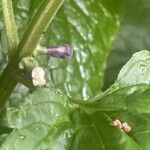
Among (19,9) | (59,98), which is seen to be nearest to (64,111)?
(59,98)

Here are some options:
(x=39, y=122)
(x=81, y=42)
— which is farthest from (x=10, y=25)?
(x=81, y=42)

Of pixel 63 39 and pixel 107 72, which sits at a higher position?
pixel 63 39

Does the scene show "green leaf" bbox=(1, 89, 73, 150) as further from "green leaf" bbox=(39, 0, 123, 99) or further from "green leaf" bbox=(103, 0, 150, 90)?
"green leaf" bbox=(103, 0, 150, 90)

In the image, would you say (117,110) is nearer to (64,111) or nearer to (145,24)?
(64,111)

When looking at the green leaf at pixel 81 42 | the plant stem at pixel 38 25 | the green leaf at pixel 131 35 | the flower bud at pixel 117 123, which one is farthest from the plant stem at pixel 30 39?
→ the green leaf at pixel 131 35

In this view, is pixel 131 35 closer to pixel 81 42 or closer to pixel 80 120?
pixel 81 42

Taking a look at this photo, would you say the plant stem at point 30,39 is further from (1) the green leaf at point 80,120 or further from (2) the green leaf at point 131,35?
(2) the green leaf at point 131,35
